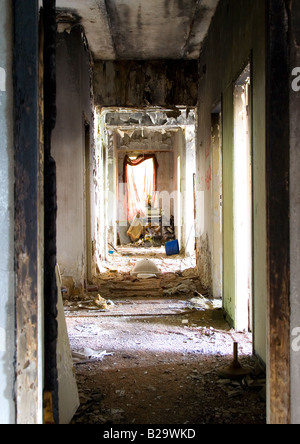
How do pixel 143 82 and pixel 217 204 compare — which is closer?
pixel 217 204

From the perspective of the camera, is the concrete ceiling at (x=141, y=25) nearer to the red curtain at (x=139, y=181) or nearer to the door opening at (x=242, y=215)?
the door opening at (x=242, y=215)

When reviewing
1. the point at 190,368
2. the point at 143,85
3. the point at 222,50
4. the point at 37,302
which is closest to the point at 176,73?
the point at 143,85

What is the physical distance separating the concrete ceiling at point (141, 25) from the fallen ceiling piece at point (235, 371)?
3.72 m

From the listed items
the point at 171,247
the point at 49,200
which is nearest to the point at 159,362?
the point at 49,200

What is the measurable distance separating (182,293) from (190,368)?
2606mm

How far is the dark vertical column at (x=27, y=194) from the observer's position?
1.62 meters

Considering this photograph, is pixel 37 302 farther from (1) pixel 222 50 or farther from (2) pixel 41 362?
(1) pixel 222 50

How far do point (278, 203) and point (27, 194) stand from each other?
40.3 inches

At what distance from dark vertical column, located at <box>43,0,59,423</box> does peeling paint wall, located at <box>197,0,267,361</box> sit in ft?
4.80

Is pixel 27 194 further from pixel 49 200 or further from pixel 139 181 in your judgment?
pixel 139 181

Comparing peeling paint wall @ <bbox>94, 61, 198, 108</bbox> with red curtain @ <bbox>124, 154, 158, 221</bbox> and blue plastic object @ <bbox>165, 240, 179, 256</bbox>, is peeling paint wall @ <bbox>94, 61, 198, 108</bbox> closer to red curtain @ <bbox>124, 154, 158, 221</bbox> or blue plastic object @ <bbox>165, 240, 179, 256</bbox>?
blue plastic object @ <bbox>165, 240, 179, 256</bbox>

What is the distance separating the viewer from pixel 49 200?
6.02 ft

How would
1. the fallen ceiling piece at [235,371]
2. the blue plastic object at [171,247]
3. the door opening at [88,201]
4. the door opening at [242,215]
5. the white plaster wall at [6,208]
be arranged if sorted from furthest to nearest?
the blue plastic object at [171,247] → the door opening at [88,201] → the door opening at [242,215] → the fallen ceiling piece at [235,371] → the white plaster wall at [6,208]

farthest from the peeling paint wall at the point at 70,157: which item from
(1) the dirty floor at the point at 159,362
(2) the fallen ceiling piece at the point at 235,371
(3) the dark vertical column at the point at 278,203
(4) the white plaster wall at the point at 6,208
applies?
(3) the dark vertical column at the point at 278,203
